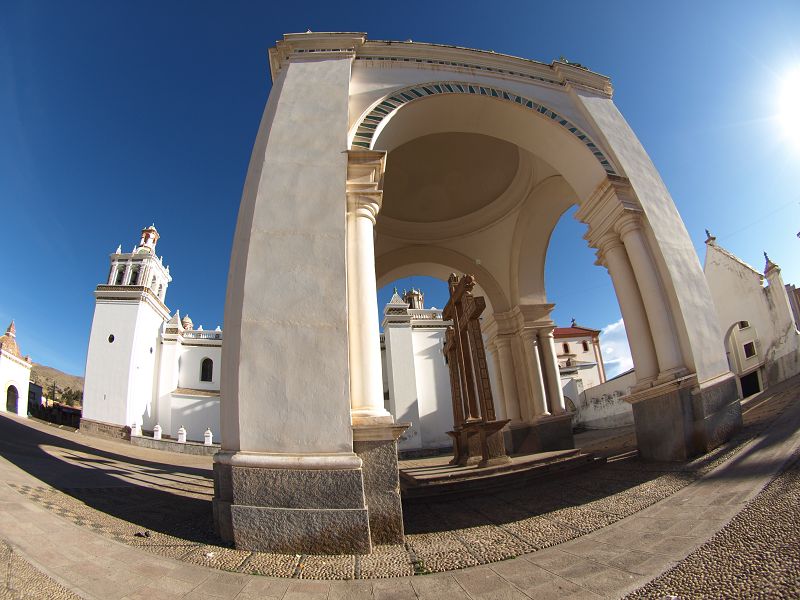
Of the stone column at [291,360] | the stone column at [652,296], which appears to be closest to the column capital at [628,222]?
the stone column at [652,296]

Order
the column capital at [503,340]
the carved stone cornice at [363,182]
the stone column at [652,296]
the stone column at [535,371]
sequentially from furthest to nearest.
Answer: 1. the column capital at [503,340]
2. the stone column at [535,371]
3. the stone column at [652,296]
4. the carved stone cornice at [363,182]

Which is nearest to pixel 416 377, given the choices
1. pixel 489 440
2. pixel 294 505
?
pixel 489 440

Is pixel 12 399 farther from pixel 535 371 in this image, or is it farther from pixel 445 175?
pixel 535 371

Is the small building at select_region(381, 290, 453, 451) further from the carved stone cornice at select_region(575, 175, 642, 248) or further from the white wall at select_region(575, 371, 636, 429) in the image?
the carved stone cornice at select_region(575, 175, 642, 248)

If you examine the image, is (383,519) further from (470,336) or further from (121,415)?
(121,415)

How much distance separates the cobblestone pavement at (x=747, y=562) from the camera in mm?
1672

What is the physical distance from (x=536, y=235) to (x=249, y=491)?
25.7 feet

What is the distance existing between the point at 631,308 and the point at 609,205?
1534 mm

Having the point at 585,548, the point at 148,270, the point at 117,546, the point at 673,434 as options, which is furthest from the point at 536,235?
the point at 148,270

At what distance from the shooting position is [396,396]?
1730cm

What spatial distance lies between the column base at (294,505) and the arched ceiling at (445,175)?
653 centimetres

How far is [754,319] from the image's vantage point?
16984 mm

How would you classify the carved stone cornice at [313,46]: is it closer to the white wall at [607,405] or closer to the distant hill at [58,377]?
the white wall at [607,405]

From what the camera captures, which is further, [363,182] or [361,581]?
[363,182]
